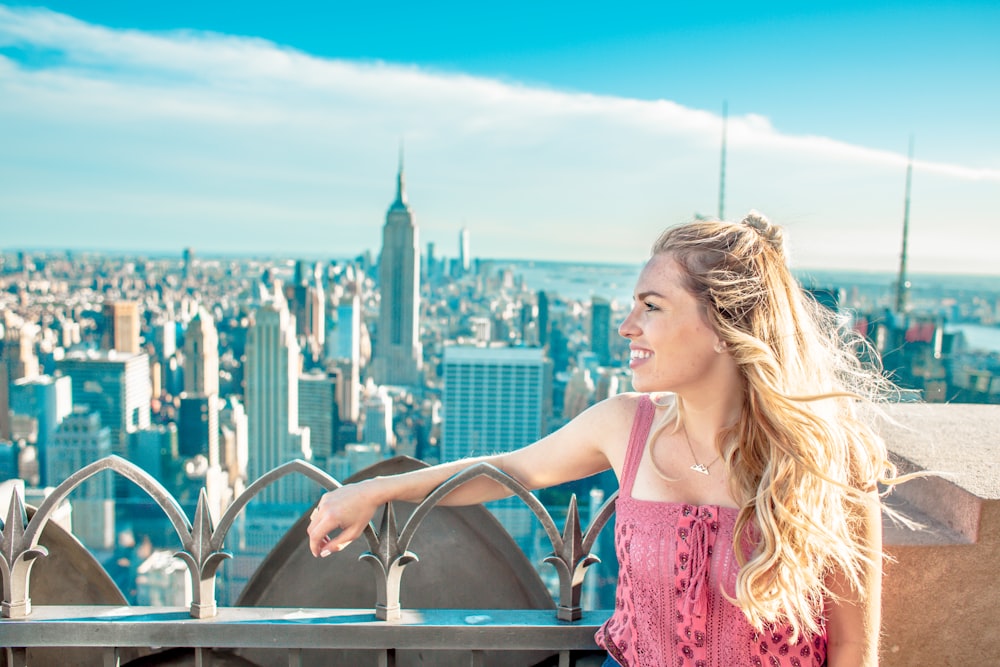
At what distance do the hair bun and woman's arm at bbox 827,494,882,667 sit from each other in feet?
1.59

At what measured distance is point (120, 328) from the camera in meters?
65.9

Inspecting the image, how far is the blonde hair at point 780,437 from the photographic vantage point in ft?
4.58

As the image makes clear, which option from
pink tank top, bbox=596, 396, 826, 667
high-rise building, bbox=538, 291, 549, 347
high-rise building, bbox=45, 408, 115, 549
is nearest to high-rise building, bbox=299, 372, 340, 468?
high-rise building, bbox=45, 408, 115, 549

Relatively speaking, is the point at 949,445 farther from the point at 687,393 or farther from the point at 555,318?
the point at 555,318

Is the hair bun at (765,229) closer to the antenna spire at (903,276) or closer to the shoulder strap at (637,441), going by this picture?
the shoulder strap at (637,441)

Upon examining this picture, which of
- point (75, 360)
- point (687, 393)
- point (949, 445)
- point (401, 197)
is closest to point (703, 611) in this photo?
point (687, 393)

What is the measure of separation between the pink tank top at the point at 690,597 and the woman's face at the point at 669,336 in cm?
24

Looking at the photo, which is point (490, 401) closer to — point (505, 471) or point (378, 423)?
point (378, 423)

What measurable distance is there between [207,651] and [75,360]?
217 feet

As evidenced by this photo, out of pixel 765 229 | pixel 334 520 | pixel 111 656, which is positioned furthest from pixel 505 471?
pixel 111 656

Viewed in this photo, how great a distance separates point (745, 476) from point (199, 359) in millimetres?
69045

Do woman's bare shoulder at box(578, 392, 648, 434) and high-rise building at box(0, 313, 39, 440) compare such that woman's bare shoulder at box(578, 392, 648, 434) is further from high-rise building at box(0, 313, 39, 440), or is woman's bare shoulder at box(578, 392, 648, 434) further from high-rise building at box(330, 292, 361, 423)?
high-rise building at box(330, 292, 361, 423)

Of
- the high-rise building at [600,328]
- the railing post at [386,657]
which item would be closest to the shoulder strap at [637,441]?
the railing post at [386,657]

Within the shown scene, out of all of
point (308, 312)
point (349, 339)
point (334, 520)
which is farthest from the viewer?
point (308, 312)
